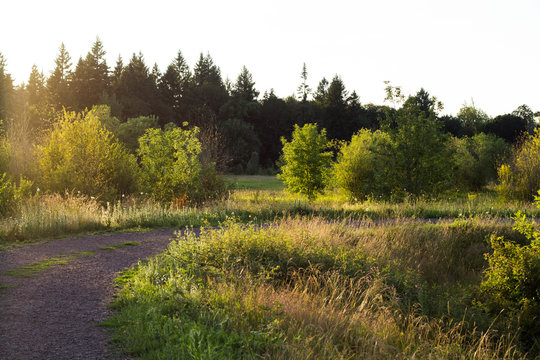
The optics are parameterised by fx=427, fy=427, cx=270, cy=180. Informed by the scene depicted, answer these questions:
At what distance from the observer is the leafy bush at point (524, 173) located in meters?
20.9

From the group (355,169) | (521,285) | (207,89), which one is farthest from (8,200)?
(207,89)

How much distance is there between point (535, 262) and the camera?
24.2 feet

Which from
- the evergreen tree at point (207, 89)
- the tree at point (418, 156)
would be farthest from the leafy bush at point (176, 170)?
the evergreen tree at point (207, 89)

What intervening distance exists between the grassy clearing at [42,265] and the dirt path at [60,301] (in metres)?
0.12

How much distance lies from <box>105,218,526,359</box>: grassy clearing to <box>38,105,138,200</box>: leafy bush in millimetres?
9335

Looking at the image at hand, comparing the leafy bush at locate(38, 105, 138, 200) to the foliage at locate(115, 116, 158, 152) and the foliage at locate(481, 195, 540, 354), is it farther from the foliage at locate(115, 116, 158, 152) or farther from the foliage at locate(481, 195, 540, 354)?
the foliage at locate(115, 116, 158, 152)

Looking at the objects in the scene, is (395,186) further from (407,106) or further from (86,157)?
(86,157)

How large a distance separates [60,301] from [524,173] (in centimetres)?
2184

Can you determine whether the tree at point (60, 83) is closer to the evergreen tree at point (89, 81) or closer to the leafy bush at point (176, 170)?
the evergreen tree at point (89, 81)

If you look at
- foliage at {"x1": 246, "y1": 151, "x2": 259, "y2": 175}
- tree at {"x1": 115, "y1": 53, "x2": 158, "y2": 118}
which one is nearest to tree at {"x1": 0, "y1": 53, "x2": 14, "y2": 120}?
tree at {"x1": 115, "y1": 53, "x2": 158, "y2": 118}

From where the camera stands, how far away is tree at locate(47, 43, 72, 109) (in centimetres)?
5162

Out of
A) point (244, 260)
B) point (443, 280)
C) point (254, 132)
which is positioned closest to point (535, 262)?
point (443, 280)

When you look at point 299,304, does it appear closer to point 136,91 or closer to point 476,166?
point 476,166

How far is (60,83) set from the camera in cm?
5425
